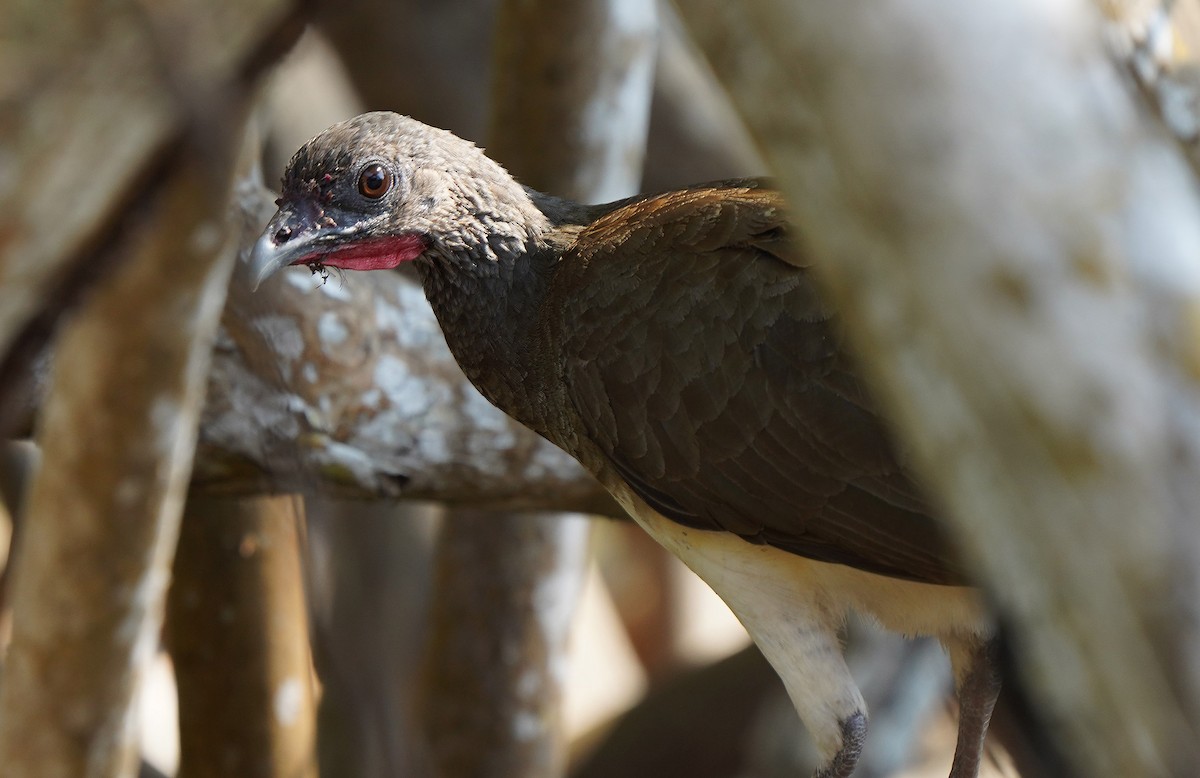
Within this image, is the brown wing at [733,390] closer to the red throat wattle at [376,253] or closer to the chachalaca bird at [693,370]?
the chachalaca bird at [693,370]

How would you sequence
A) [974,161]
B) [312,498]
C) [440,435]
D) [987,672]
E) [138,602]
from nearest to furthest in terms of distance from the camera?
[974,161], [312,498], [138,602], [987,672], [440,435]

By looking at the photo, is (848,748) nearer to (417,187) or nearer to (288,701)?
(417,187)

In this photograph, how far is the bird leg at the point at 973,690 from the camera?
323cm

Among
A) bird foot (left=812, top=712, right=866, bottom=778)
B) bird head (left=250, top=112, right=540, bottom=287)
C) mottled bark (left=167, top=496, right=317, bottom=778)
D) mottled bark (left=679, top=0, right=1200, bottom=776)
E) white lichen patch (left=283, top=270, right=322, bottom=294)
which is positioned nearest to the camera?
mottled bark (left=679, top=0, right=1200, bottom=776)

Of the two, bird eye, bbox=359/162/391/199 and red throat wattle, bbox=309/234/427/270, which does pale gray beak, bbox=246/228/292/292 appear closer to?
red throat wattle, bbox=309/234/427/270

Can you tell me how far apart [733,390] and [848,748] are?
99cm

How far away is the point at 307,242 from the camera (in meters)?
2.91

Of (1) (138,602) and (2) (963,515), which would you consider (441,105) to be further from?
(2) (963,515)

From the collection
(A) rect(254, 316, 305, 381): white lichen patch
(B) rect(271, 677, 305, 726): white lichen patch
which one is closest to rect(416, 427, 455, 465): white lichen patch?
(A) rect(254, 316, 305, 381): white lichen patch

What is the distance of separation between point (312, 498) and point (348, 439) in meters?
1.86

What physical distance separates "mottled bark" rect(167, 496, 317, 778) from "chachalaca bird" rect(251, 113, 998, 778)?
1212 millimetres

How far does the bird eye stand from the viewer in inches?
118

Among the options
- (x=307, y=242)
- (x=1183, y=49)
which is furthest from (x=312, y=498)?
(x=307, y=242)

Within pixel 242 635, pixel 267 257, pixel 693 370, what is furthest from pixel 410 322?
pixel 242 635
